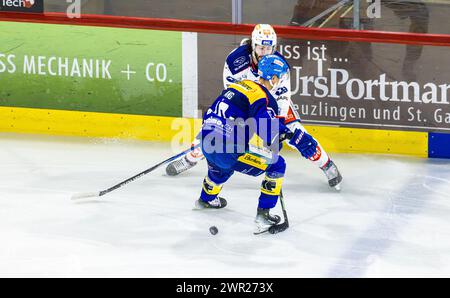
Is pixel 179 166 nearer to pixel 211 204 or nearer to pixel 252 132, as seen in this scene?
pixel 211 204

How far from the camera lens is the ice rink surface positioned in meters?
7.20

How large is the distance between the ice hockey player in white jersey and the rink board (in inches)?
25.0

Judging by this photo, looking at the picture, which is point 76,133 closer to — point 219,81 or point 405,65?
point 219,81

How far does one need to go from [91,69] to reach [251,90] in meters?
2.67

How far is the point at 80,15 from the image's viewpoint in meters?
9.65

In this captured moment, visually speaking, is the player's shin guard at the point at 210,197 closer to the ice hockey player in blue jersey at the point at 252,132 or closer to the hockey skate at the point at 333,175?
the ice hockey player in blue jersey at the point at 252,132

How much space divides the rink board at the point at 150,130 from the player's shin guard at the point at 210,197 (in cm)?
150

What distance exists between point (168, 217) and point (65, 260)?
0.99 metres

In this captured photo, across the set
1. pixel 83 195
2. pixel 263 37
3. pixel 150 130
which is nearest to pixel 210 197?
pixel 83 195

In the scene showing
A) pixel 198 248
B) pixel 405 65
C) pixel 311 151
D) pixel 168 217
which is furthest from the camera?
pixel 405 65

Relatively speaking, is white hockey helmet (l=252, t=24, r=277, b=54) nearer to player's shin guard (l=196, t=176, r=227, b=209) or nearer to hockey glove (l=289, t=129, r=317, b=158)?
hockey glove (l=289, t=129, r=317, b=158)

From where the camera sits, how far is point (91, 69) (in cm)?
972

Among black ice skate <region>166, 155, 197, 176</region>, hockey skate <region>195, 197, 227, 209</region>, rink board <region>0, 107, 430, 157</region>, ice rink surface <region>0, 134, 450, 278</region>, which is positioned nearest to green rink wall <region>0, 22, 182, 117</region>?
rink board <region>0, 107, 430, 157</region>
